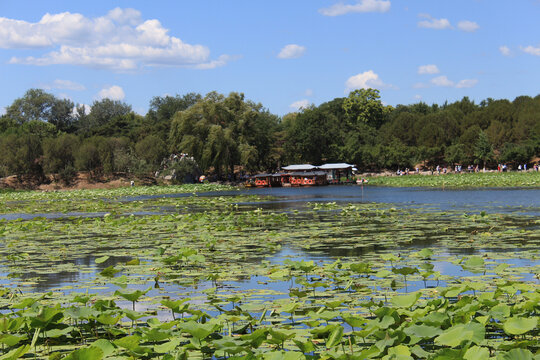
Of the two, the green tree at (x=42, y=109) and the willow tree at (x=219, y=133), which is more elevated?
the green tree at (x=42, y=109)

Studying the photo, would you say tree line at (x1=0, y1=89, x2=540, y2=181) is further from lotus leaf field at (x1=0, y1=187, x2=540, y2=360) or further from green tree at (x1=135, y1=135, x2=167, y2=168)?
lotus leaf field at (x1=0, y1=187, x2=540, y2=360)

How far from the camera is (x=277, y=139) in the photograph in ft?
278

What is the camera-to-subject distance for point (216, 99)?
69.1 metres

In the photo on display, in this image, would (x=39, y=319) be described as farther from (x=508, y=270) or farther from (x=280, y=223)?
(x=280, y=223)

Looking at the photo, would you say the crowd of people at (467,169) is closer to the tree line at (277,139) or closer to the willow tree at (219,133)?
the tree line at (277,139)

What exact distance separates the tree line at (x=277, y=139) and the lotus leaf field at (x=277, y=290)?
159 feet

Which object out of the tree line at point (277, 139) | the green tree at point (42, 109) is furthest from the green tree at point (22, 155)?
the green tree at point (42, 109)

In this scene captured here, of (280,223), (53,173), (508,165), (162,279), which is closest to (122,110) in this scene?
(53,173)

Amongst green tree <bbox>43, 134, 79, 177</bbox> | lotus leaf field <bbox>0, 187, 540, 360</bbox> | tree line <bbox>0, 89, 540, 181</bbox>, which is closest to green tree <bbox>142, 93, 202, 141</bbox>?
tree line <bbox>0, 89, 540, 181</bbox>

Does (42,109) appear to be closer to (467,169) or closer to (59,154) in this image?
(59,154)

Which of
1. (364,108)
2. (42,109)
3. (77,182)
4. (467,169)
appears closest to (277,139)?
(364,108)

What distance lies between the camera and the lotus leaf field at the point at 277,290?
4.87 metres

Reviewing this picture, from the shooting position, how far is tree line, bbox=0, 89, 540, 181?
65.7 metres

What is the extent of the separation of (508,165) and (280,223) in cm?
6611
